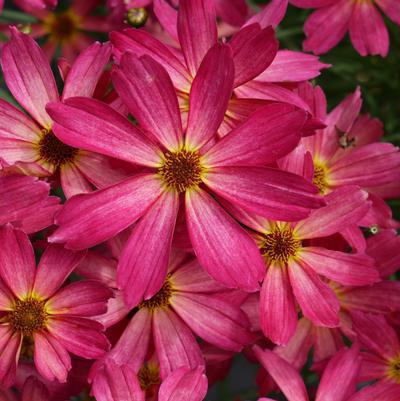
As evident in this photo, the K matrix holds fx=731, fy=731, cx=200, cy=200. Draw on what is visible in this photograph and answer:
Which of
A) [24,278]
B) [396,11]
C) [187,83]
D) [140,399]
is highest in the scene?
[396,11]

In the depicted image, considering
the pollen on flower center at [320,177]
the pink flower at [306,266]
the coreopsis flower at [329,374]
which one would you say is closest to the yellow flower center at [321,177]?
the pollen on flower center at [320,177]

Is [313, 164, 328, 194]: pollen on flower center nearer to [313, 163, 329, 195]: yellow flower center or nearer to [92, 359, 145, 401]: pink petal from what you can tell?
A: [313, 163, 329, 195]: yellow flower center

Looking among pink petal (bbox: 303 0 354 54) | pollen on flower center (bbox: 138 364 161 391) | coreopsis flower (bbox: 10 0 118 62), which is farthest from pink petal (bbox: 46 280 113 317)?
coreopsis flower (bbox: 10 0 118 62)

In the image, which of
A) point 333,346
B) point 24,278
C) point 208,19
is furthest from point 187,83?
point 333,346

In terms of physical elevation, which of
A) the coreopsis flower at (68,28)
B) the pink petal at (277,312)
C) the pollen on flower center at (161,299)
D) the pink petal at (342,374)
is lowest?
the pink petal at (342,374)

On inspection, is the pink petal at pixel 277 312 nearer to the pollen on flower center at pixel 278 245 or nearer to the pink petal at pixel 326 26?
the pollen on flower center at pixel 278 245

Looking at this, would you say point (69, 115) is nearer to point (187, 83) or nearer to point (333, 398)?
point (187, 83)
